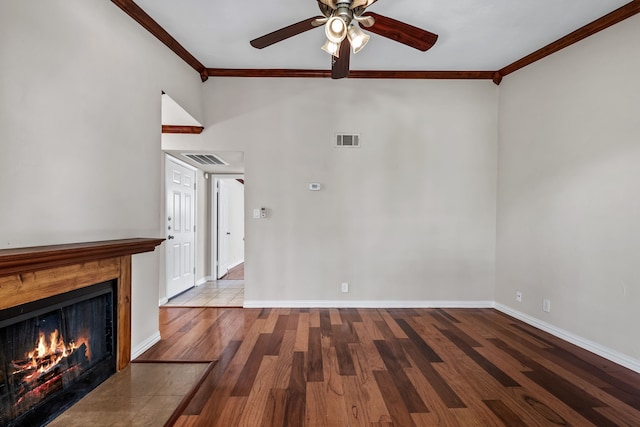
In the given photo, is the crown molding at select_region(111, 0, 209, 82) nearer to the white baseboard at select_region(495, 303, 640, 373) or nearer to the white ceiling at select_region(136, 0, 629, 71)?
the white ceiling at select_region(136, 0, 629, 71)

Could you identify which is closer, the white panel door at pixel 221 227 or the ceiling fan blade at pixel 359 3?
the ceiling fan blade at pixel 359 3

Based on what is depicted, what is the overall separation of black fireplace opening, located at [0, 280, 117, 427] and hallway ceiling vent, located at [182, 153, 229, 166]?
2260mm

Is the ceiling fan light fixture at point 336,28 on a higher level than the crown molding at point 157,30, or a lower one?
lower

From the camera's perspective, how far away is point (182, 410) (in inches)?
69.2

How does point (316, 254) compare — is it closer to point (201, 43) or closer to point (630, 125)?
point (201, 43)

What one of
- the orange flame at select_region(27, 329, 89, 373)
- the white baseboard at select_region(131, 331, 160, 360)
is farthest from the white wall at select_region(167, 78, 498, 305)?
the orange flame at select_region(27, 329, 89, 373)

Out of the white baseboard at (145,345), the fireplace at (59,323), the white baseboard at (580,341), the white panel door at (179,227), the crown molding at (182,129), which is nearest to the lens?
the fireplace at (59,323)

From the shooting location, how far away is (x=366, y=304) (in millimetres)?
3707

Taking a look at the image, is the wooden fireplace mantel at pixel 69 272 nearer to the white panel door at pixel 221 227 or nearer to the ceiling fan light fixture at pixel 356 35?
the ceiling fan light fixture at pixel 356 35

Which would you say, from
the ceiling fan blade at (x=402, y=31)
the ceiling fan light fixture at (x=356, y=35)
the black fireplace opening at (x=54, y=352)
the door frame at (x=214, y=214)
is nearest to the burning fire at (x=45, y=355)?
the black fireplace opening at (x=54, y=352)

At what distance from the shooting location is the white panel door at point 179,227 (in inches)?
161

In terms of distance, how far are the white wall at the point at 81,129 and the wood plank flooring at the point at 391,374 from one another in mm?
991

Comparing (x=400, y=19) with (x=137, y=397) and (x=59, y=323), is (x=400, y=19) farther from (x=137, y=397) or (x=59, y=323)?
(x=137, y=397)

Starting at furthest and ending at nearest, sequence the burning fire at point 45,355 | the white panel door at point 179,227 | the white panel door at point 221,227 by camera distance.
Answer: the white panel door at point 221,227
the white panel door at point 179,227
the burning fire at point 45,355
